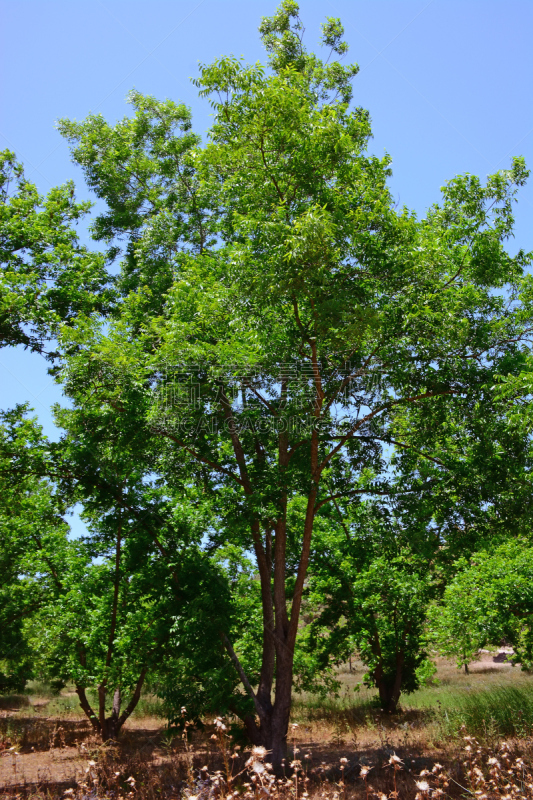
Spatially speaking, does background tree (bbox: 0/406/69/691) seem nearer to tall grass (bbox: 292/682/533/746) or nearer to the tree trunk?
the tree trunk

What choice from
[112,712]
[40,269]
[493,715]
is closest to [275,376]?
[40,269]

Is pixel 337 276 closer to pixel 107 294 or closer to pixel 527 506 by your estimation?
pixel 527 506

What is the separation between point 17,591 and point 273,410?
11717mm

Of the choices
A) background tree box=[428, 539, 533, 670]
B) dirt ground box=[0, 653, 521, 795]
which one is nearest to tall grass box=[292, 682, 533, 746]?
dirt ground box=[0, 653, 521, 795]

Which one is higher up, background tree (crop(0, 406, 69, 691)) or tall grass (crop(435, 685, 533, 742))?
background tree (crop(0, 406, 69, 691))

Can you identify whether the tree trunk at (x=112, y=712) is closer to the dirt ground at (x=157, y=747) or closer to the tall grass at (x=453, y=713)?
the dirt ground at (x=157, y=747)

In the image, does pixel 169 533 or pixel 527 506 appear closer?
pixel 527 506

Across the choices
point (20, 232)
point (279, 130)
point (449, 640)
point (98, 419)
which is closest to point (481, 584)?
point (449, 640)

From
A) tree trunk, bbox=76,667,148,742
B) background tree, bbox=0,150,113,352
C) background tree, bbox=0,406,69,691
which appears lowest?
tree trunk, bbox=76,667,148,742

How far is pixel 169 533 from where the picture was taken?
38.7 ft

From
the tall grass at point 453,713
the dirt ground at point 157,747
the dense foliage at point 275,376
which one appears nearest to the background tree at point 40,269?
the dense foliage at point 275,376

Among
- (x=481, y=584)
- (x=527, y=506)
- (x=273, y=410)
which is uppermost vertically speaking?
(x=273, y=410)

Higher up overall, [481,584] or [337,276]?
[337,276]

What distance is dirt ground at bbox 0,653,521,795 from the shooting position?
1000 centimetres
